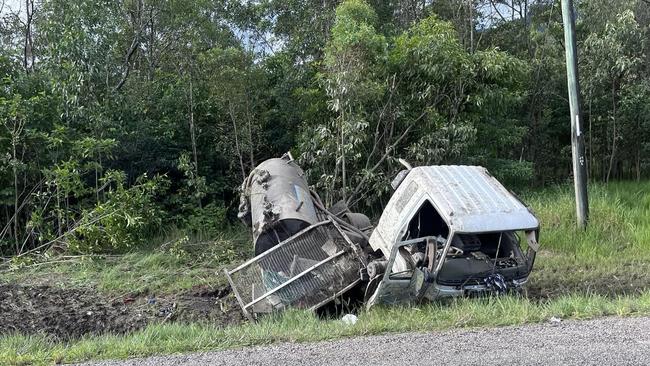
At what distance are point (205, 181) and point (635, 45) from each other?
1159 cm

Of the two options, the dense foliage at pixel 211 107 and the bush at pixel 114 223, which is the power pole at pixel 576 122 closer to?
the dense foliage at pixel 211 107

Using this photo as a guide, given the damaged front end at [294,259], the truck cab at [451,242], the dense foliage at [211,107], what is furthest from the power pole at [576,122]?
the damaged front end at [294,259]

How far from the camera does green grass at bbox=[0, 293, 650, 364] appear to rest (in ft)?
16.0

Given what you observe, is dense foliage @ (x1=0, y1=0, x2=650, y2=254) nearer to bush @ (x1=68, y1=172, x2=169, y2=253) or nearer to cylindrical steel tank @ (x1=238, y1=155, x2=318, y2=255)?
bush @ (x1=68, y1=172, x2=169, y2=253)

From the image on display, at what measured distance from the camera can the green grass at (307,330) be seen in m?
4.87

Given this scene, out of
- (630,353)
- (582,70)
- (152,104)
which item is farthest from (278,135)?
(630,353)

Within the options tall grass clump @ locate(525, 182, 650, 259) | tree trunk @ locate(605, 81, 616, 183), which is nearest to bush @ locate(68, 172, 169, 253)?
tall grass clump @ locate(525, 182, 650, 259)

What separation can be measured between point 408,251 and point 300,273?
4.44ft

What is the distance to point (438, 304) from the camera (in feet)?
21.5

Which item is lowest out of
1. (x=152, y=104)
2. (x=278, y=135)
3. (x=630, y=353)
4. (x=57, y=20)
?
(x=630, y=353)

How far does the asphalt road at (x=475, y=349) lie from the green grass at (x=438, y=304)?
265 millimetres

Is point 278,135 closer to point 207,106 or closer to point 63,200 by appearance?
point 207,106

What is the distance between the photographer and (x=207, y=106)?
13.6 meters

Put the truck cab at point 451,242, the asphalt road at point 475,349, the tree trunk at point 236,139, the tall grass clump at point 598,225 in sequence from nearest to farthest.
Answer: the asphalt road at point 475,349 → the truck cab at point 451,242 → the tall grass clump at point 598,225 → the tree trunk at point 236,139
